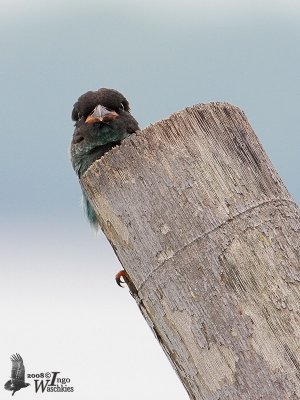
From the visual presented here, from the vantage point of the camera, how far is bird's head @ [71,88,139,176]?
6.74m

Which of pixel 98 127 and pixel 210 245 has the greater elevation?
pixel 98 127

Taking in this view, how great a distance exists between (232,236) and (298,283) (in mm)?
357

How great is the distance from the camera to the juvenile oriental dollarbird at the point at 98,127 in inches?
265

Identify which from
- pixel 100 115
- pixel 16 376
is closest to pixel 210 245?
pixel 100 115

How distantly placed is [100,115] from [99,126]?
0.13 meters

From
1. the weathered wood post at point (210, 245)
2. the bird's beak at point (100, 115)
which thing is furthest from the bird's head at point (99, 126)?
the weathered wood post at point (210, 245)

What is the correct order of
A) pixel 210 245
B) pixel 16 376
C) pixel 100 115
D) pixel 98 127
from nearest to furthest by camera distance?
pixel 210 245
pixel 100 115
pixel 98 127
pixel 16 376

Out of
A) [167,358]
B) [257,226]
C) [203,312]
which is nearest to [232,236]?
[257,226]

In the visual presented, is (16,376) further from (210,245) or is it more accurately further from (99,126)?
(210,245)

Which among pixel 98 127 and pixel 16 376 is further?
pixel 16 376

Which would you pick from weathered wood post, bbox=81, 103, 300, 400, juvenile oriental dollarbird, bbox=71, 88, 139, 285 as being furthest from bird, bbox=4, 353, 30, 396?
weathered wood post, bbox=81, 103, 300, 400

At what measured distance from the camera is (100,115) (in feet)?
21.8

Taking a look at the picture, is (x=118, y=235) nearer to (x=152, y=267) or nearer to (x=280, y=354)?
(x=152, y=267)

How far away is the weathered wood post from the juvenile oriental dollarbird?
271 cm
